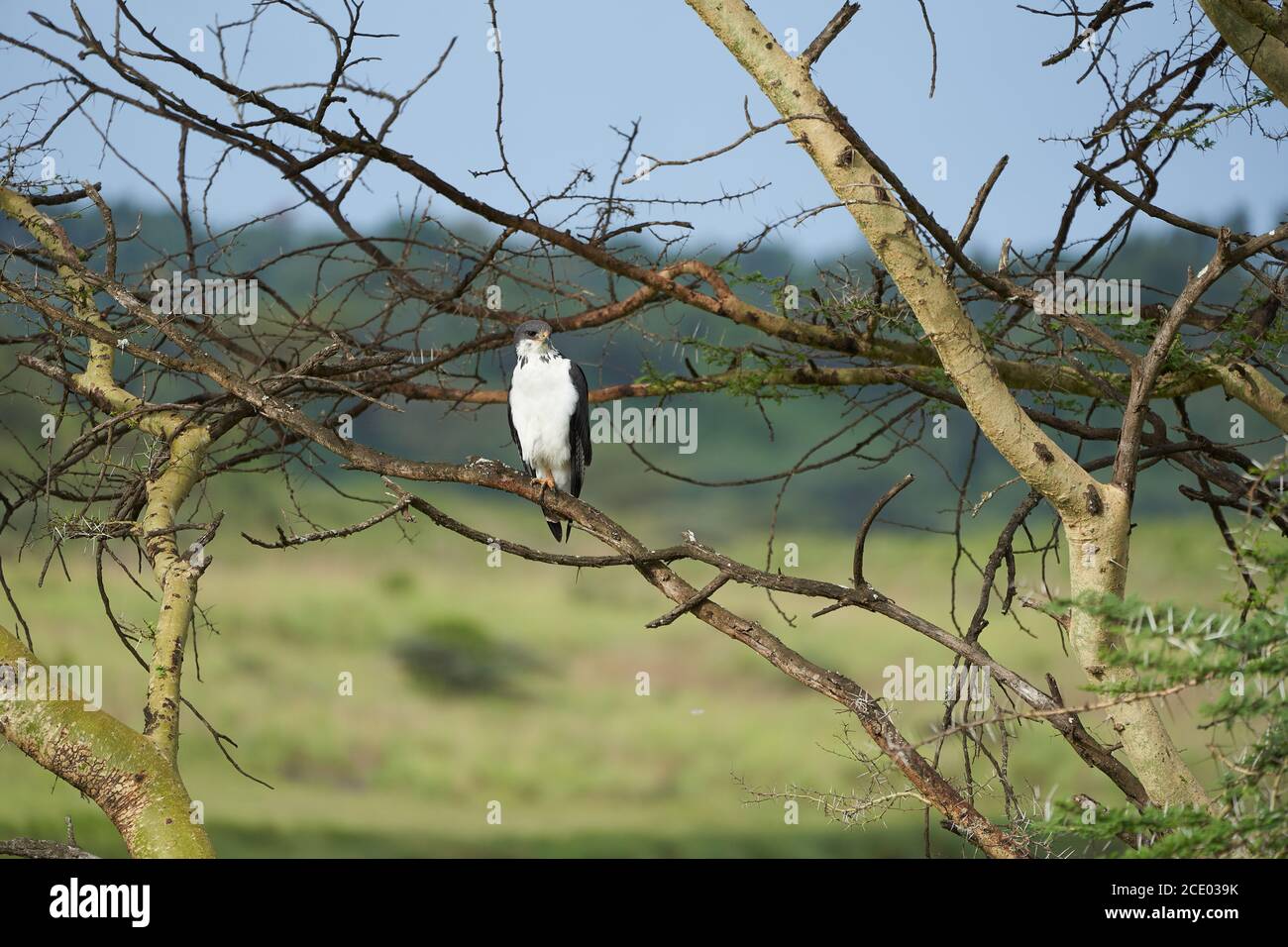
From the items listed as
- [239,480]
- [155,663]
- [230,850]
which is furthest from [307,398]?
[230,850]

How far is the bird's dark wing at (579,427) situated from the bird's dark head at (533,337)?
0.10 meters

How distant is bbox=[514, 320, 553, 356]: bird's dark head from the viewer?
11.2ft

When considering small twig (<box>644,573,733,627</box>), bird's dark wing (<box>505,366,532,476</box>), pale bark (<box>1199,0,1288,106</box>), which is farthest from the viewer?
bird's dark wing (<box>505,366,532,476</box>)

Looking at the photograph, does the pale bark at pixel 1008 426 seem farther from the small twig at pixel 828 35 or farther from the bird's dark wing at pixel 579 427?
the bird's dark wing at pixel 579 427

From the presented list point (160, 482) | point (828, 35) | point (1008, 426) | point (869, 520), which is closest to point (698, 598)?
point (869, 520)

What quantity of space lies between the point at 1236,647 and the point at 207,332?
263 centimetres

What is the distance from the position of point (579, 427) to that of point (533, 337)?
0.30 meters

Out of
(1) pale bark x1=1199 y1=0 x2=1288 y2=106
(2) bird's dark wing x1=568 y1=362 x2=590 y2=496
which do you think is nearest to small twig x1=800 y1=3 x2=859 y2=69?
(1) pale bark x1=1199 y1=0 x2=1288 y2=106

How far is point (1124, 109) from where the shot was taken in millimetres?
3066

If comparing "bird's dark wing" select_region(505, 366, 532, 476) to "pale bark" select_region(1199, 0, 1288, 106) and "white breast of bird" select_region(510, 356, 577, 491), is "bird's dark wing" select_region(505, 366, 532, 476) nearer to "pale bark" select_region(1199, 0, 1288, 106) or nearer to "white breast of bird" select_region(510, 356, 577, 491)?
"white breast of bird" select_region(510, 356, 577, 491)

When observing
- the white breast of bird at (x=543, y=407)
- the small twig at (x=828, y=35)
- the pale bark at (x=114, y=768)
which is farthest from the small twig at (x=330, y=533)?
the small twig at (x=828, y=35)

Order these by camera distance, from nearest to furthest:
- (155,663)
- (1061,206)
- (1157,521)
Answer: (155,663) → (1061,206) → (1157,521)

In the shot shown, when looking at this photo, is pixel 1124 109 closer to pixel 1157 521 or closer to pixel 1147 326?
pixel 1147 326

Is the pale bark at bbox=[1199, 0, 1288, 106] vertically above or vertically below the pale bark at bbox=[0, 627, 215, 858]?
above
